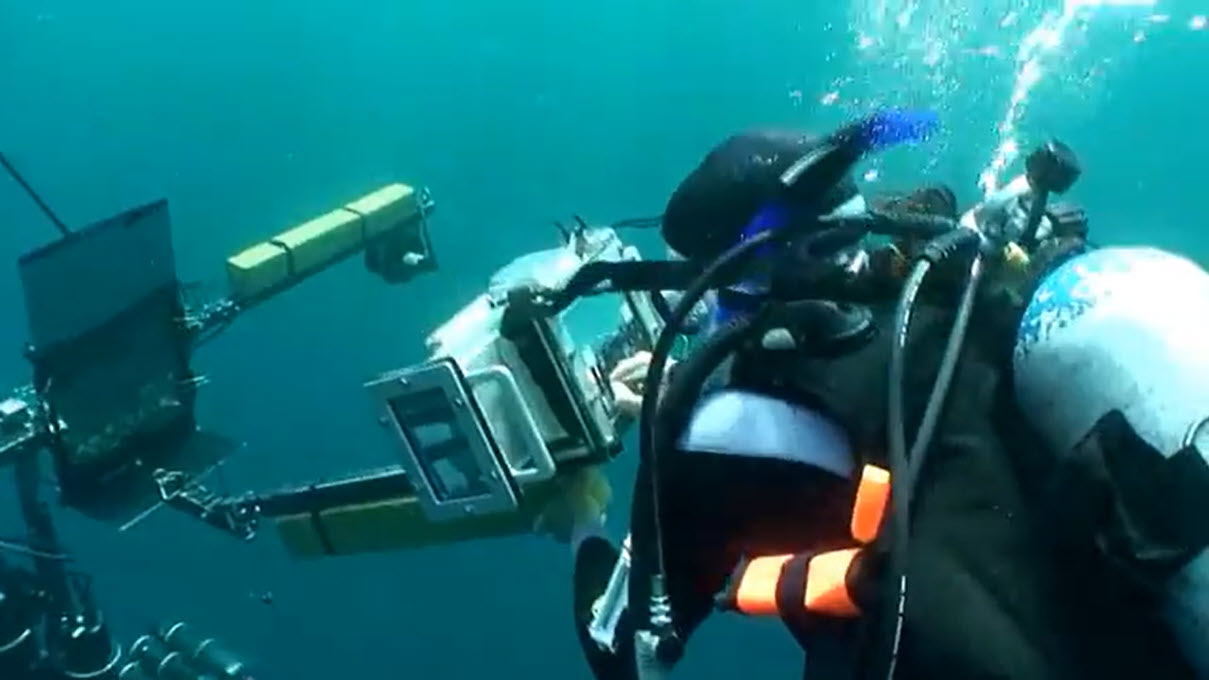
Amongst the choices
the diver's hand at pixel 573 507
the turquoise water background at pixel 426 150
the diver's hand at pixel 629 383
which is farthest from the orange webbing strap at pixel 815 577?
the turquoise water background at pixel 426 150

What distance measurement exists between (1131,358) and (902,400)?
0.32 m

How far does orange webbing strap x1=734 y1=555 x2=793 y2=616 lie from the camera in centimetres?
163

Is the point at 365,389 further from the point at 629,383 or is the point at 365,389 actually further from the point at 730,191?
the point at 730,191

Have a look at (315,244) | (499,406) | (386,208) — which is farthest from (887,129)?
(386,208)

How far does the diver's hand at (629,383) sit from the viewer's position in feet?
9.85

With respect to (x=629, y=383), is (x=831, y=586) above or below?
above

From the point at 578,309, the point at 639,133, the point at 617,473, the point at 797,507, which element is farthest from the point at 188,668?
the point at 639,133

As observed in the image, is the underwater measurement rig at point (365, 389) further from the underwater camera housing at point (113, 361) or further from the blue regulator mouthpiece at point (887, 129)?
the blue regulator mouthpiece at point (887, 129)

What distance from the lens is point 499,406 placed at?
8.43 feet

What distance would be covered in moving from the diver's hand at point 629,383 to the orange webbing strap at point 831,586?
4.61 ft

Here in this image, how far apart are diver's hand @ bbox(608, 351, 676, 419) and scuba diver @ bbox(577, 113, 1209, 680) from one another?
0.96 meters

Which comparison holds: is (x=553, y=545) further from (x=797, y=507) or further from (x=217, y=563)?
(x=797, y=507)

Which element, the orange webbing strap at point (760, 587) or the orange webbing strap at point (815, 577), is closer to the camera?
the orange webbing strap at point (815, 577)

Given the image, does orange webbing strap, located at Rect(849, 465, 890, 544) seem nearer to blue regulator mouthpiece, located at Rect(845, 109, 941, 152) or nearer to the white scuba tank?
the white scuba tank
